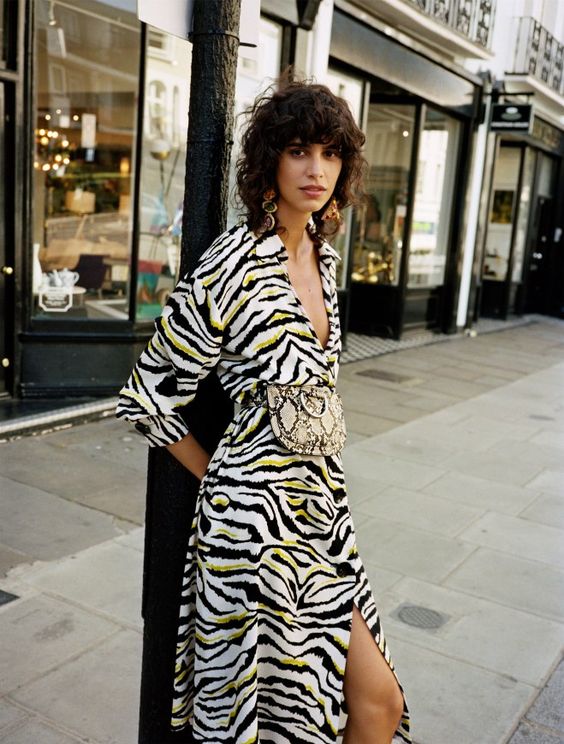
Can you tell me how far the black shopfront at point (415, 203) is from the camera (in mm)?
12469

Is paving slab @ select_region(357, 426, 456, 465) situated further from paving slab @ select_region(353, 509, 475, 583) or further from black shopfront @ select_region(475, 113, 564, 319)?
black shopfront @ select_region(475, 113, 564, 319)

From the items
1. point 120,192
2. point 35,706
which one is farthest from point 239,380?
point 120,192

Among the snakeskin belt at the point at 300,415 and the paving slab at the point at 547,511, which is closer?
the snakeskin belt at the point at 300,415

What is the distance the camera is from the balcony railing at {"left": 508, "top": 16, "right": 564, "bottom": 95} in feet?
48.7

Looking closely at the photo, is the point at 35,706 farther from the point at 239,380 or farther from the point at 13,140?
the point at 13,140

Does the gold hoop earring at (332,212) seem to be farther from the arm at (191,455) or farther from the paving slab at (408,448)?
the paving slab at (408,448)

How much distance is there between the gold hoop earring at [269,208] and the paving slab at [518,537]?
328 centimetres

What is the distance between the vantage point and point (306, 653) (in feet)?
6.37

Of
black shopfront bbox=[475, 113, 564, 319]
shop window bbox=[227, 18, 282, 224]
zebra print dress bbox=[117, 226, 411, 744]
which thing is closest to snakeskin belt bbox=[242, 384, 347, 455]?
zebra print dress bbox=[117, 226, 411, 744]

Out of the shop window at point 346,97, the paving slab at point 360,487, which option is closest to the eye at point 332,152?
the paving slab at point 360,487

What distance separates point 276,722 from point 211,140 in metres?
1.47

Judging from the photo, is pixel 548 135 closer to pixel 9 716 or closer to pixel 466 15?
pixel 466 15

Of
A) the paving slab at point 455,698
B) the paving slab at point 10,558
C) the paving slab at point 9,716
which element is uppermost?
the paving slab at point 10,558

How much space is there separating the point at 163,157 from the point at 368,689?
21.6 feet
